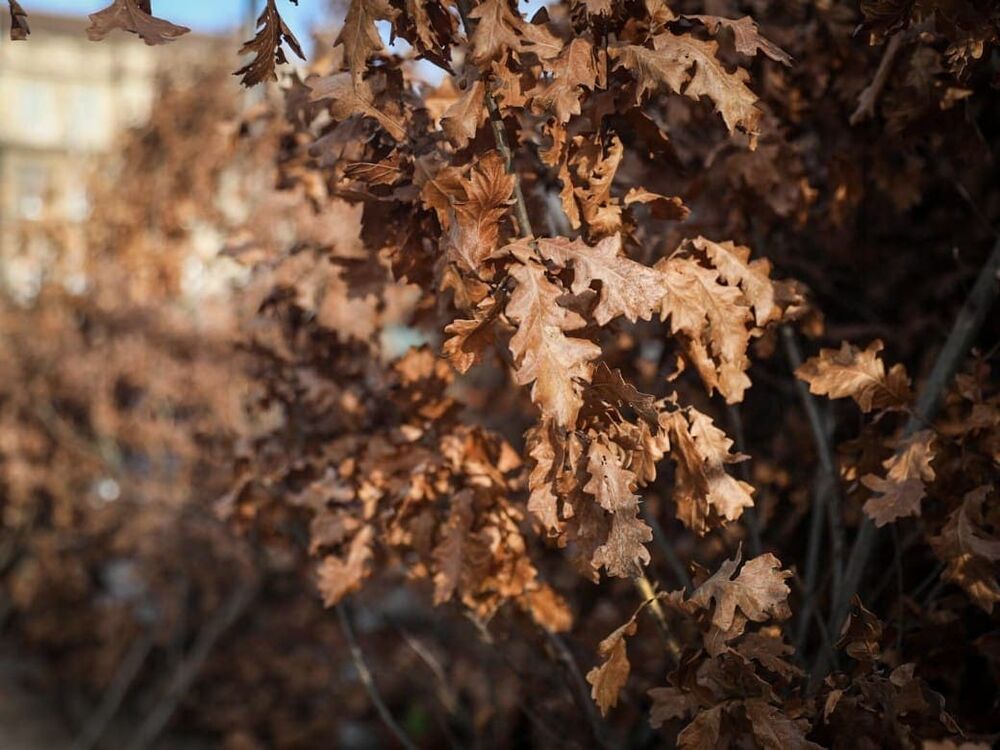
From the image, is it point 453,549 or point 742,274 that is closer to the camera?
point 742,274

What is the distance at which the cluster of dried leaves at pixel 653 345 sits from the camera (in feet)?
5.26

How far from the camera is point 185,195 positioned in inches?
282

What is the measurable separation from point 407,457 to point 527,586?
420 mm

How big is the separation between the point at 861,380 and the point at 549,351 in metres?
0.86

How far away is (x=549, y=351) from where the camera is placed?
4.87ft

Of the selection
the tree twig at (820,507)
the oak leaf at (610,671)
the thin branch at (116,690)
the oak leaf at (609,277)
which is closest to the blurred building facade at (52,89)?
the thin branch at (116,690)

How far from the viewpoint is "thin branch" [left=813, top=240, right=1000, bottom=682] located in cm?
220

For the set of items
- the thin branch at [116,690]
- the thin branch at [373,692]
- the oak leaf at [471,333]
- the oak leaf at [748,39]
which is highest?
the oak leaf at [748,39]

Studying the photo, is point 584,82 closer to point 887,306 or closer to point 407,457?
point 407,457

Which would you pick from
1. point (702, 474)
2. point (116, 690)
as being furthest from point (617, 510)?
point (116, 690)

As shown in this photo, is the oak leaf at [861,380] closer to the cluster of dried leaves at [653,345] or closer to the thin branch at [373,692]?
the cluster of dried leaves at [653,345]

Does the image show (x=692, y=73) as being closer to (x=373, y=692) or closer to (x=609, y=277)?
(x=609, y=277)

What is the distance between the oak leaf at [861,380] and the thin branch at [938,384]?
0.17 meters

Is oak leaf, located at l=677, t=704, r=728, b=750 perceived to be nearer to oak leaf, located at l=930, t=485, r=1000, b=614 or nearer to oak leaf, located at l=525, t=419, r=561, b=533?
oak leaf, located at l=525, t=419, r=561, b=533
